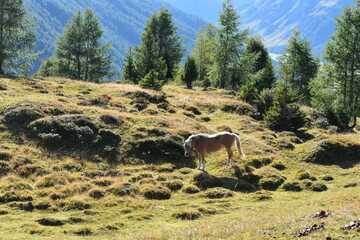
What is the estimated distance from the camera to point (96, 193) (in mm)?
17625

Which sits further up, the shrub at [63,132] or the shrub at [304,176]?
the shrub at [63,132]

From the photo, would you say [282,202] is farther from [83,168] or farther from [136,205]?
A: [83,168]

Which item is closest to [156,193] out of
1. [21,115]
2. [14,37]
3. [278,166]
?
[278,166]

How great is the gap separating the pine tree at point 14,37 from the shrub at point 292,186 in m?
43.9

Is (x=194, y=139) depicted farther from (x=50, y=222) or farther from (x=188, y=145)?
(x=50, y=222)

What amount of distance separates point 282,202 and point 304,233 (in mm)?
7237

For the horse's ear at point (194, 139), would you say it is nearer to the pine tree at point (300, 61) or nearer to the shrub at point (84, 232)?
the shrub at point (84, 232)

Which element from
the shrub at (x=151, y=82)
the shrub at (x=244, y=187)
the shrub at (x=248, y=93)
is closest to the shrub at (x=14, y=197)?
the shrub at (x=244, y=187)

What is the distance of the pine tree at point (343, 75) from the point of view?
139 feet

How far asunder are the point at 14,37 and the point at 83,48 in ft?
57.5

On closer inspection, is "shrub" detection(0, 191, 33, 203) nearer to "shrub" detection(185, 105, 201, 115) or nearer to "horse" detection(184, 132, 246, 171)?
"horse" detection(184, 132, 246, 171)

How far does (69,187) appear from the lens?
1798 centimetres

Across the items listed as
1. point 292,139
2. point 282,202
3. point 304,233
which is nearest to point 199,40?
point 292,139

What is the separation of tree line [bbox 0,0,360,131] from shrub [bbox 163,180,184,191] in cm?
2005
